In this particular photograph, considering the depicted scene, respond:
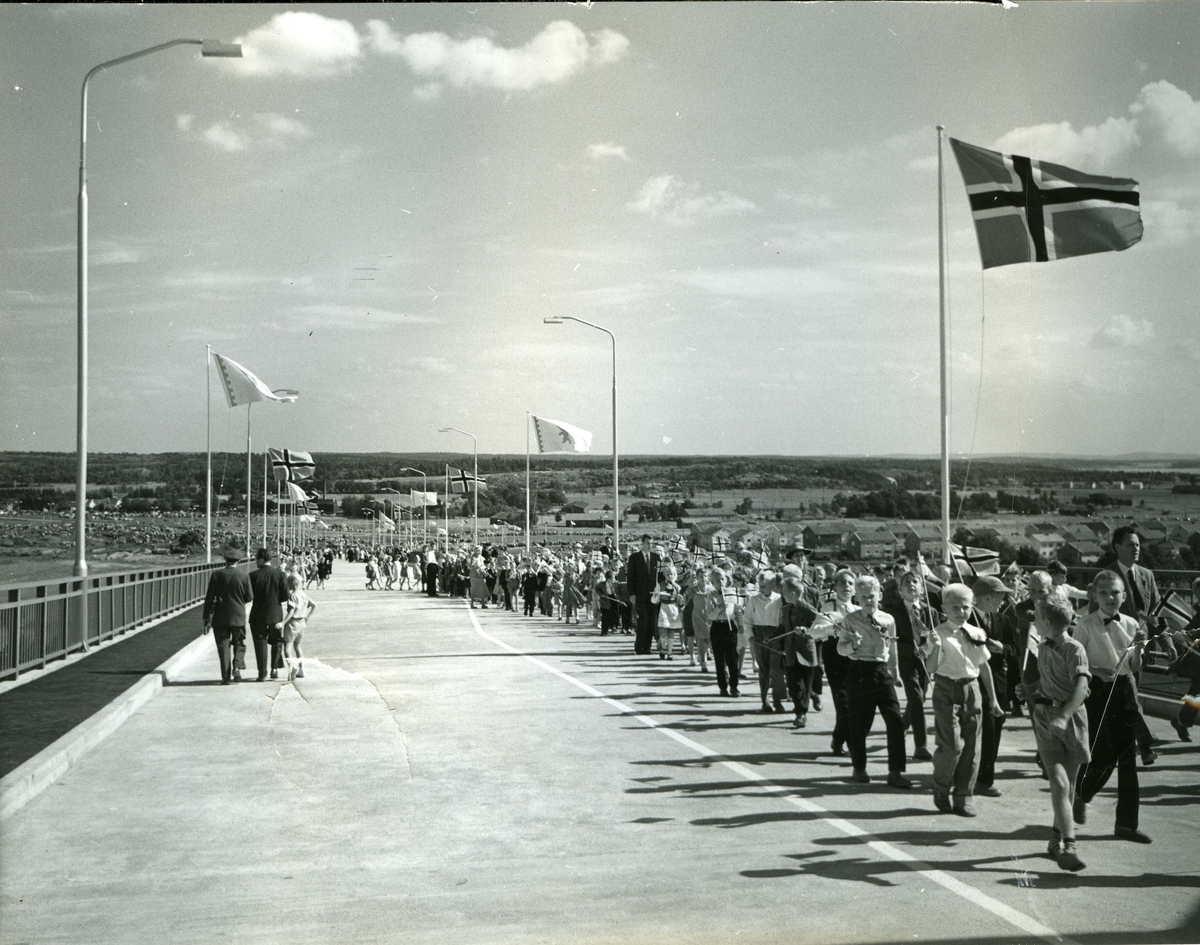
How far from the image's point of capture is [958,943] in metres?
5.97

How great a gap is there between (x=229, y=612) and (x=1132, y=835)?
41.6ft

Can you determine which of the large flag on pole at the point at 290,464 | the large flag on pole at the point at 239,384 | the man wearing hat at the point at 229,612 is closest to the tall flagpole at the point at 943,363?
the man wearing hat at the point at 229,612

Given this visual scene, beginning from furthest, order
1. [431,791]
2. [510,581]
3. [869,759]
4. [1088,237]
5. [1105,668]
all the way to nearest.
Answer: [510,581]
[1088,237]
[869,759]
[431,791]
[1105,668]

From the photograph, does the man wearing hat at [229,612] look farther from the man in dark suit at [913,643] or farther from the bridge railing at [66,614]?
the man in dark suit at [913,643]

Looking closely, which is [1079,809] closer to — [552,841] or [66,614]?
[552,841]

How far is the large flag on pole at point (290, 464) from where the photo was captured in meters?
57.3

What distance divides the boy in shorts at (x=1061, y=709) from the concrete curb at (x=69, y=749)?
6729 mm

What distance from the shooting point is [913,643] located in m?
11.2

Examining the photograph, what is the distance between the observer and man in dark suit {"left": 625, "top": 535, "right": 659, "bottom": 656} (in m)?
22.7

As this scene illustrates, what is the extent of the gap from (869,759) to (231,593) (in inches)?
383

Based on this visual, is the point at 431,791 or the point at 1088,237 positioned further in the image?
the point at 1088,237

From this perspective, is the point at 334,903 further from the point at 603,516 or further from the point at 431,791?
the point at 603,516

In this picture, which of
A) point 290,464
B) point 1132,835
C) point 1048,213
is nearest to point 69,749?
point 1132,835

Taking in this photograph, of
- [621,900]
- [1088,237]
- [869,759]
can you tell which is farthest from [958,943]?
[1088,237]
